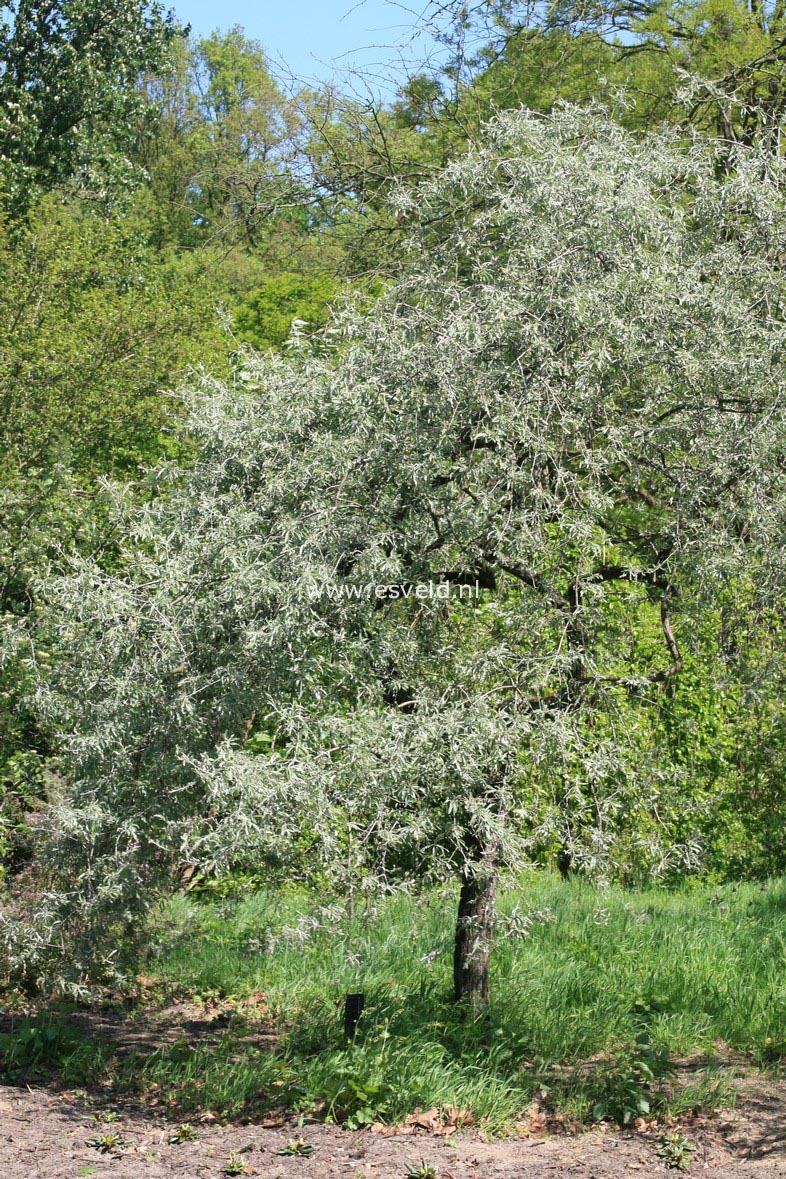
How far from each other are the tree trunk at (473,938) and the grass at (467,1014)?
0.11m

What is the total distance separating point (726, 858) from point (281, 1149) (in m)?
5.59

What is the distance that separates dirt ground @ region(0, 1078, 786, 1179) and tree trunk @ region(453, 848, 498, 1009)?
76 centimetres

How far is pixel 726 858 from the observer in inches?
354

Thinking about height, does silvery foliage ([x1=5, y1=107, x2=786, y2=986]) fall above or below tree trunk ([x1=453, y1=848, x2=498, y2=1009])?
above

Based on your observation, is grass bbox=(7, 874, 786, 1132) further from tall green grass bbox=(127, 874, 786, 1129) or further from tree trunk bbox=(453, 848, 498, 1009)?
tree trunk bbox=(453, 848, 498, 1009)

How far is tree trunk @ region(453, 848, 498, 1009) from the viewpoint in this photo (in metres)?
4.80

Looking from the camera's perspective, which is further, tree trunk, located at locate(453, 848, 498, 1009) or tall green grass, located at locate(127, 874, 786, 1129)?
tree trunk, located at locate(453, 848, 498, 1009)

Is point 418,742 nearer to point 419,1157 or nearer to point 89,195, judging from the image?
point 419,1157

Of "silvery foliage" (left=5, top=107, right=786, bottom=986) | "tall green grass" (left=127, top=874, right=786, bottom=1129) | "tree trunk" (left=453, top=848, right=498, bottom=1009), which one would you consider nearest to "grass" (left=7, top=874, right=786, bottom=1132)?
"tall green grass" (left=127, top=874, right=786, bottom=1129)

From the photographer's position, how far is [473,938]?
5102 millimetres

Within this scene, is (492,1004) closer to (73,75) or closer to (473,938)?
(473,938)

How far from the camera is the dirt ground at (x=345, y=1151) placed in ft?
13.5

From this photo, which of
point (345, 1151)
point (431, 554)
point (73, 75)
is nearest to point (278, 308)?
point (73, 75)

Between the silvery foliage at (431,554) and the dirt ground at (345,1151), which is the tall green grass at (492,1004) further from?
the silvery foliage at (431,554)
